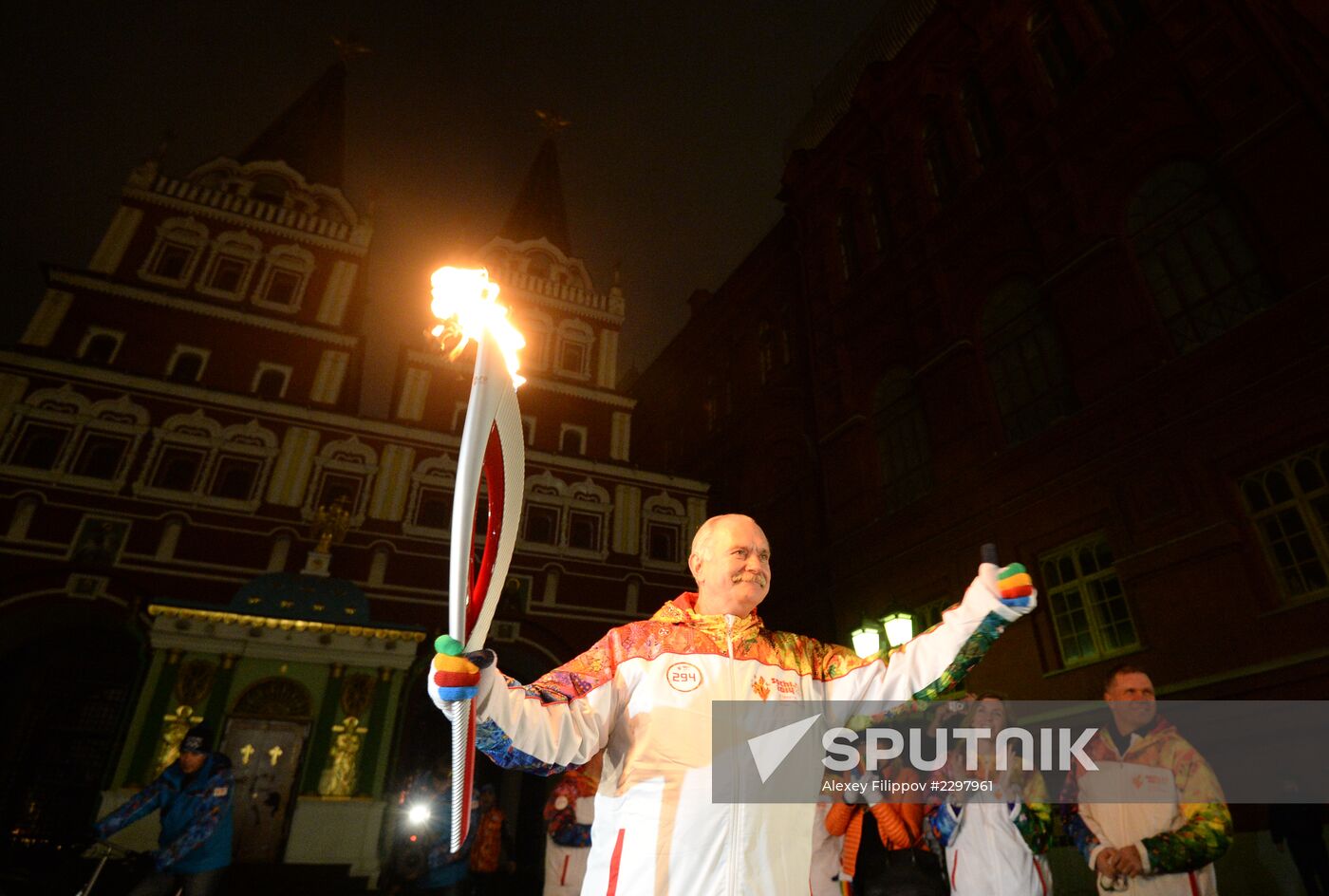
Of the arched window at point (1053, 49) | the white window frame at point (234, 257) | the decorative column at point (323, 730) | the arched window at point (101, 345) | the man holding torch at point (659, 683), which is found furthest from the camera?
the white window frame at point (234, 257)

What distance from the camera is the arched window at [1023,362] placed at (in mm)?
12501

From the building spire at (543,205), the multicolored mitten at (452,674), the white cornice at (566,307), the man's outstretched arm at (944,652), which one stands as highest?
the building spire at (543,205)

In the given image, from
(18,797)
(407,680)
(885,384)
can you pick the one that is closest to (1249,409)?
(885,384)

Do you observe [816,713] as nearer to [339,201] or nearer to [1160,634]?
[1160,634]

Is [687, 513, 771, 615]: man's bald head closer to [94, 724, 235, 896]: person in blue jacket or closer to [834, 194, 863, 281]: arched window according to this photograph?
[94, 724, 235, 896]: person in blue jacket

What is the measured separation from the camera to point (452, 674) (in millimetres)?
2154

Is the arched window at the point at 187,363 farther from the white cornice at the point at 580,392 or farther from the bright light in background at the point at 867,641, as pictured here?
the bright light in background at the point at 867,641

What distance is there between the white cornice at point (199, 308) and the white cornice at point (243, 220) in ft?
11.8

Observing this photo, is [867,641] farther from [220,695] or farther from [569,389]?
[569,389]

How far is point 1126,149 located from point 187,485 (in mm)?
21924

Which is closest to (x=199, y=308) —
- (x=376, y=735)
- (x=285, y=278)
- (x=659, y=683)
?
(x=285, y=278)

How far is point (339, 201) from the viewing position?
86.3ft

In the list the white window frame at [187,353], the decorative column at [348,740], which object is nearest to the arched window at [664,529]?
the decorative column at [348,740]

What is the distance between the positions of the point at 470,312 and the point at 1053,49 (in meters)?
15.6
